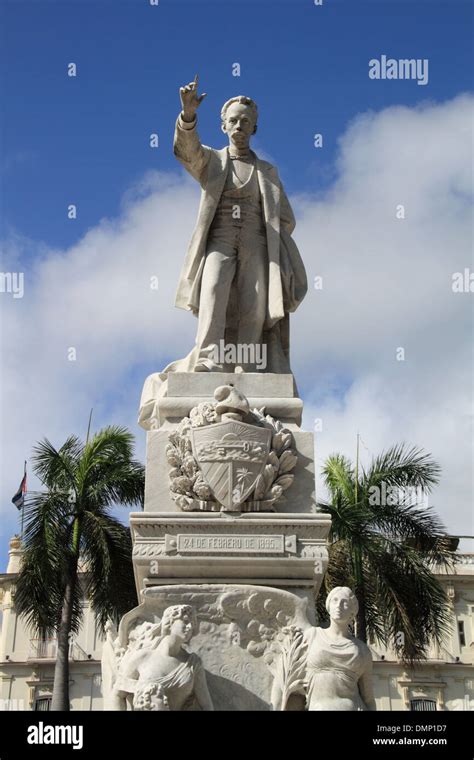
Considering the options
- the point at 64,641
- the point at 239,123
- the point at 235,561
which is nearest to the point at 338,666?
the point at 235,561

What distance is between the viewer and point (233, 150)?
10.5 meters

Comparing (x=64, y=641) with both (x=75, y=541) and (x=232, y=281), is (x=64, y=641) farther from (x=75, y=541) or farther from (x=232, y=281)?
(x=232, y=281)

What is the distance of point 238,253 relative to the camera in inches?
406

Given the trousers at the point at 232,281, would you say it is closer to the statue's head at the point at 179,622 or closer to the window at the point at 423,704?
the statue's head at the point at 179,622

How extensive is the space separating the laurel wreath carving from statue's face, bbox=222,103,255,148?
3011mm

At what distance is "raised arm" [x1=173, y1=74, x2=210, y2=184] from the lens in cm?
957

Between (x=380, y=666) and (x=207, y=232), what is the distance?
35.5 meters

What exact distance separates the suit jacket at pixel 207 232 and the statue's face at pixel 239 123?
0.54 feet

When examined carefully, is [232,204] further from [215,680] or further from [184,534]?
[215,680]

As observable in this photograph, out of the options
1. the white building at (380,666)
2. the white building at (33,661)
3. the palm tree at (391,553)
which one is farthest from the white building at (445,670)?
the palm tree at (391,553)

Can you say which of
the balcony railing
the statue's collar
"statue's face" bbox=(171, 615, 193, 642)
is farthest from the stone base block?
the balcony railing

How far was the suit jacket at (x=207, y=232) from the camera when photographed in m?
10.1

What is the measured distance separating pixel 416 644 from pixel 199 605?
14.2 m

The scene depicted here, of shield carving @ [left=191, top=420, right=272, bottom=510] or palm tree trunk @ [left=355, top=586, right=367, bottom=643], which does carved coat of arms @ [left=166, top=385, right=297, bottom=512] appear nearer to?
shield carving @ [left=191, top=420, right=272, bottom=510]
